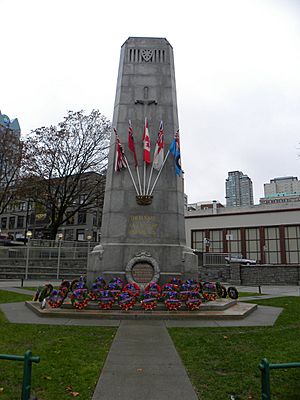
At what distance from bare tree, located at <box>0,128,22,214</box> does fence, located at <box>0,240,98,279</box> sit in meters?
9.01

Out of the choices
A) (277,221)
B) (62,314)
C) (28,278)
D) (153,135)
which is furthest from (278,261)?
(62,314)

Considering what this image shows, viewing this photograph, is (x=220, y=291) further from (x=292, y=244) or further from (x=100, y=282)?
(x=292, y=244)

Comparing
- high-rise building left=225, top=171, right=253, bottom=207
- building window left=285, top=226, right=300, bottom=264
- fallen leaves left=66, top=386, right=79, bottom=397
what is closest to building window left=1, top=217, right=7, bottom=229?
building window left=285, top=226, right=300, bottom=264

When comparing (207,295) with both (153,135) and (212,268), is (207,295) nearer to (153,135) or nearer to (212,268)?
(153,135)

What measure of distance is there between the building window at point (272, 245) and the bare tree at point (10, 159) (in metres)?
33.6

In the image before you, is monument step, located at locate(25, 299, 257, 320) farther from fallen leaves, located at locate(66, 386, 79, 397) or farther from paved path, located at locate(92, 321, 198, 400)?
fallen leaves, located at locate(66, 386, 79, 397)

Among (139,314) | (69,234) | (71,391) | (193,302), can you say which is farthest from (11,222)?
(71,391)

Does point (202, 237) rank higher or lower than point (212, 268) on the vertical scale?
higher

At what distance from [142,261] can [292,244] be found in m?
40.0

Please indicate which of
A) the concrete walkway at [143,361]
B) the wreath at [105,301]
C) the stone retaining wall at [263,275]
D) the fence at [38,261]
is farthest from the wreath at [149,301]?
the stone retaining wall at [263,275]

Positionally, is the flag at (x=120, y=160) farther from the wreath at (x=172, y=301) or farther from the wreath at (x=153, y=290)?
the wreath at (x=172, y=301)

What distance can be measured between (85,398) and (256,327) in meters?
5.62

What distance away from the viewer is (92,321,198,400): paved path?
4426mm

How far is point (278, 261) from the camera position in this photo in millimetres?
47062
